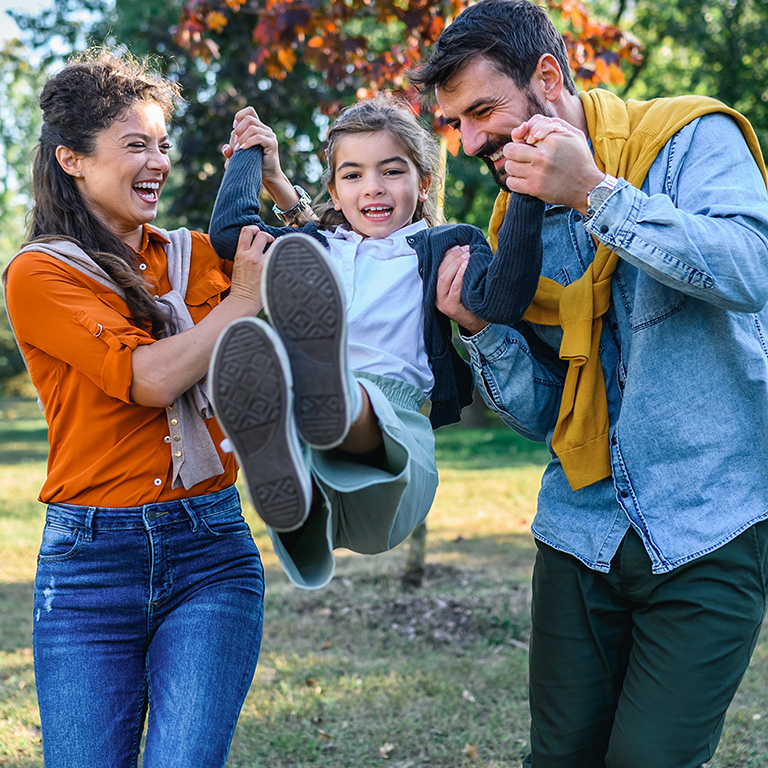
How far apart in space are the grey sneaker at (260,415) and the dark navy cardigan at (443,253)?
803 mm

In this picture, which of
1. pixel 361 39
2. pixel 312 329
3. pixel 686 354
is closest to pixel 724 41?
pixel 361 39

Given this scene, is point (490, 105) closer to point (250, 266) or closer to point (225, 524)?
point (250, 266)

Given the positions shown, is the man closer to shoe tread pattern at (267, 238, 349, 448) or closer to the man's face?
the man's face

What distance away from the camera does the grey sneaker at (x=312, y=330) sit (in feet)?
6.23

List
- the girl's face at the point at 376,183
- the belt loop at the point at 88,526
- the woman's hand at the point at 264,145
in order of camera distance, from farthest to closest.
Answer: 1. the girl's face at the point at 376,183
2. the woman's hand at the point at 264,145
3. the belt loop at the point at 88,526

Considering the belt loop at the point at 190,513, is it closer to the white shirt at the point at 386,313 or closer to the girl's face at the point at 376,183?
the white shirt at the point at 386,313

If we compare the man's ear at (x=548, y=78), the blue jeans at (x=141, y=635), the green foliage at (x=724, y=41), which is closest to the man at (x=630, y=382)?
the man's ear at (x=548, y=78)

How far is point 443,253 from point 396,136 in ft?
1.69

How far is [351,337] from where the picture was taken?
269 cm

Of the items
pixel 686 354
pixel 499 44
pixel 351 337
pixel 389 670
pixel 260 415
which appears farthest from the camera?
pixel 389 670

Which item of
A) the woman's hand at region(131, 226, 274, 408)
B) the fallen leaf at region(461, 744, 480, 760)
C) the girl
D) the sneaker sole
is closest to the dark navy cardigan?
the girl

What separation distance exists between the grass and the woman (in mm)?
1831

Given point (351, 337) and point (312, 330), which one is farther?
point (351, 337)

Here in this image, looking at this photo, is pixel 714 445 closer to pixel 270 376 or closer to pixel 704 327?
pixel 704 327
